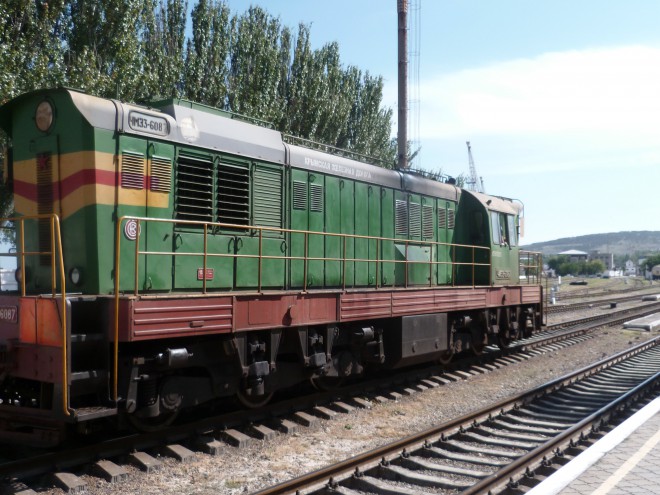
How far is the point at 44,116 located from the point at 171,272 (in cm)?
231

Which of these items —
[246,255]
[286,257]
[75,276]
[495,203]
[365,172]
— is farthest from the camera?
[495,203]

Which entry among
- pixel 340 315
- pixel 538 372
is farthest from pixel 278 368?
pixel 538 372

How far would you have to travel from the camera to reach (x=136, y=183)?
7.30 metres

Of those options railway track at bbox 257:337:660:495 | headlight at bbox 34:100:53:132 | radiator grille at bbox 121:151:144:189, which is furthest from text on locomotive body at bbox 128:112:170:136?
railway track at bbox 257:337:660:495

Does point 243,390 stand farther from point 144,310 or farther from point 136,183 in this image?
point 136,183

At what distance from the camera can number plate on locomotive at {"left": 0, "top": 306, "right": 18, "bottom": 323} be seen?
628cm

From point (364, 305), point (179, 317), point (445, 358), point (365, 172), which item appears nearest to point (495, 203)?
point (445, 358)

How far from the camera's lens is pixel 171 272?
7586mm

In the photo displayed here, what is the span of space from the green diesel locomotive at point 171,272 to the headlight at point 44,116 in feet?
0.07

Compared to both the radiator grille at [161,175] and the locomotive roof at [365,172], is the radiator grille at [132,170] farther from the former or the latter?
the locomotive roof at [365,172]

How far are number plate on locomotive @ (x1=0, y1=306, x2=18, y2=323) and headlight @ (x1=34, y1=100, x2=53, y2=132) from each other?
214 cm

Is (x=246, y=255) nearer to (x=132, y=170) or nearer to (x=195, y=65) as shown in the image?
(x=132, y=170)

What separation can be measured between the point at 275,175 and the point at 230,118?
105cm

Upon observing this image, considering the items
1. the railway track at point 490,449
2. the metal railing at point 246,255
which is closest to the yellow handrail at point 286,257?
the metal railing at point 246,255
